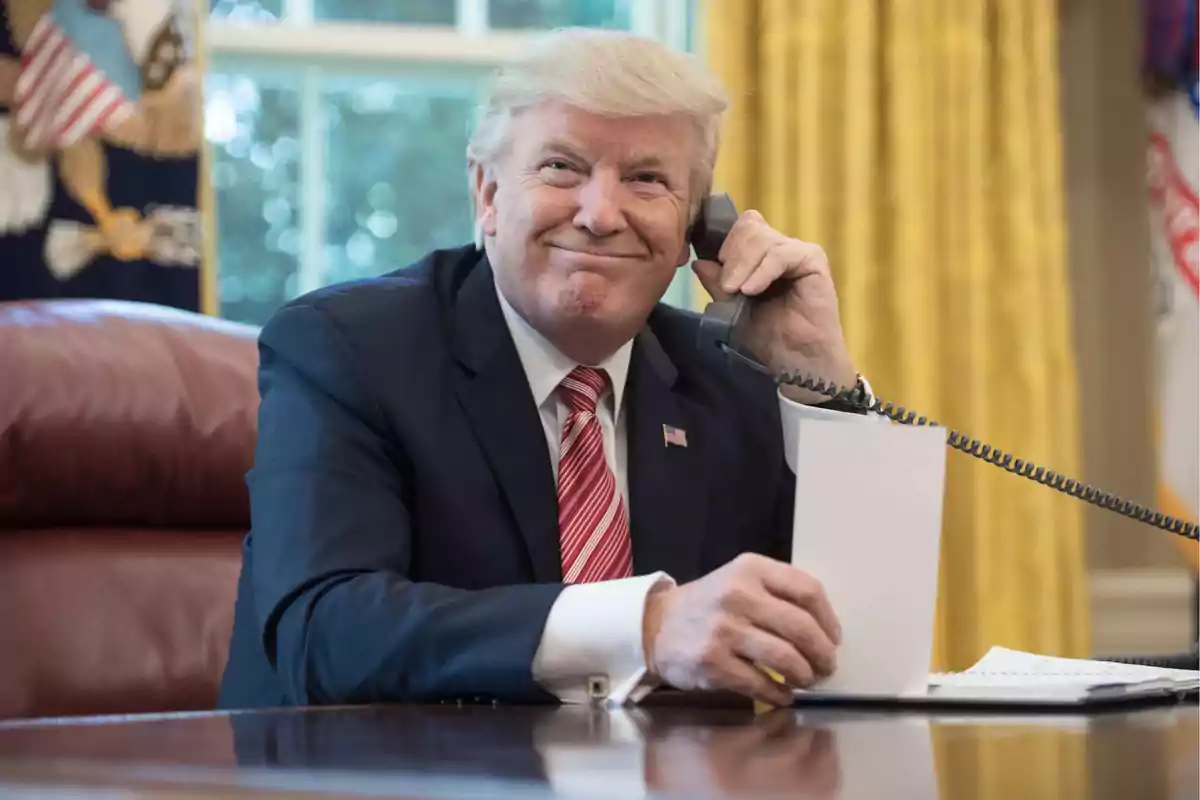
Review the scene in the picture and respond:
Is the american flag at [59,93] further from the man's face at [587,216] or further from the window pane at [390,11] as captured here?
the man's face at [587,216]

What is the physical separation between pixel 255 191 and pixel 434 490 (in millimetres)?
1674

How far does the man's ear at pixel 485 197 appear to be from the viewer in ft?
5.33

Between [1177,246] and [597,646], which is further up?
[1177,246]

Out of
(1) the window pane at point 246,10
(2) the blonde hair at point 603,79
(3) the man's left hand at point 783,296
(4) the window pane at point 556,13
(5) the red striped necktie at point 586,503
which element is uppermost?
(4) the window pane at point 556,13

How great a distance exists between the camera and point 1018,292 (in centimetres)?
280

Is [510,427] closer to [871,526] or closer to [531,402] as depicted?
[531,402]

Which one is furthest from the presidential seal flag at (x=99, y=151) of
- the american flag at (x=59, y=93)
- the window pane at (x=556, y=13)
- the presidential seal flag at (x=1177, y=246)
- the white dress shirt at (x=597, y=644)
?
the presidential seal flag at (x=1177, y=246)

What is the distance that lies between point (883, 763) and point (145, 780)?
0.32 m

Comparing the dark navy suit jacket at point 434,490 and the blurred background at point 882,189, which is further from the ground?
the blurred background at point 882,189

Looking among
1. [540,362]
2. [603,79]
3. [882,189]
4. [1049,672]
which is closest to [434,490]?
[540,362]

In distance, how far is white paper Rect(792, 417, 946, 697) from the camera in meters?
1.02

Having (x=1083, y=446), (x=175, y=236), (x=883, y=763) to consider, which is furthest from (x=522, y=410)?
(x=1083, y=446)

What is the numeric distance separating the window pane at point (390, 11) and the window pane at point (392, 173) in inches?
4.9

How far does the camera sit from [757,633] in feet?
3.39
